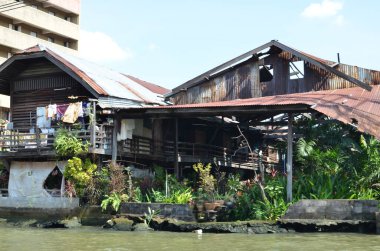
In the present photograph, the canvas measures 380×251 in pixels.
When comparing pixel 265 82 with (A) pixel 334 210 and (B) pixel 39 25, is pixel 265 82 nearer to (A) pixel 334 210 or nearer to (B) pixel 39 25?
(A) pixel 334 210

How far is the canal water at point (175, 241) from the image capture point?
13195 millimetres

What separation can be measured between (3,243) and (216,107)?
8.77 m

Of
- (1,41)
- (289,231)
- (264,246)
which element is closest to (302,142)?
(289,231)

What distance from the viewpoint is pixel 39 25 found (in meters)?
47.4

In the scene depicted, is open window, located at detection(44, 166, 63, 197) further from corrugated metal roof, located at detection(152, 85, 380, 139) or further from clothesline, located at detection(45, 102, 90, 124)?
corrugated metal roof, located at detection(152, 85, 380, 139)

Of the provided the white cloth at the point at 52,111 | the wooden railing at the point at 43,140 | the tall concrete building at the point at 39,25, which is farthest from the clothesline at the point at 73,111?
the tall concrete building at the point at 39,25

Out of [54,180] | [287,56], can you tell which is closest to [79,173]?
[54,180]

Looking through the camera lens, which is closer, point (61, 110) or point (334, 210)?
point (334, 210)

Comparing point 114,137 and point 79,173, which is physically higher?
point 114,137

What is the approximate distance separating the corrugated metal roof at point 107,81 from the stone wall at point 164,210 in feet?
17.4

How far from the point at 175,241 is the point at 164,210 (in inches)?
154

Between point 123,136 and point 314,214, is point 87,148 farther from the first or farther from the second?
point 314,214

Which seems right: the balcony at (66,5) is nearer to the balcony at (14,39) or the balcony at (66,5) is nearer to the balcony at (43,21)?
the balcony at (43,21)

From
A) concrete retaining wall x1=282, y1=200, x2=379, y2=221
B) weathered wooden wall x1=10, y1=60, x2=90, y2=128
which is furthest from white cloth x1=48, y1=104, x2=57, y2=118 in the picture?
concrete retaining wall x1=282, y1=200, x2=379, y2=221
